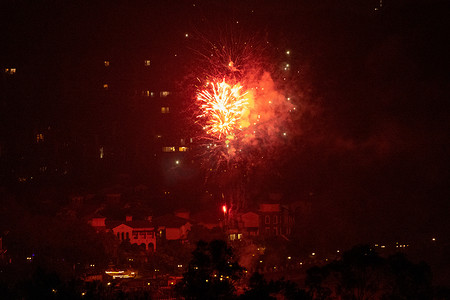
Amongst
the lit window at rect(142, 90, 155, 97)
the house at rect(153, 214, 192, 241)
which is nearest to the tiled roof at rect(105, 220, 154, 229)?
the house at rect(153, 214, 192, 241)

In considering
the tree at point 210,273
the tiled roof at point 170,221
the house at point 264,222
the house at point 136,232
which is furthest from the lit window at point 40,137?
the tree at point 210,273

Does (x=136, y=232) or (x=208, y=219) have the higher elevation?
(x=208, y=219)

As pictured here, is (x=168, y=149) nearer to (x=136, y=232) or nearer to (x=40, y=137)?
(x=40, y=137)

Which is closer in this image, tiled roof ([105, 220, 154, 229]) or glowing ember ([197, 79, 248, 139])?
glowing ember ([197, 79, 248, 139])

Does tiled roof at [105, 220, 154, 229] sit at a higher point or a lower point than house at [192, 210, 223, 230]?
lower

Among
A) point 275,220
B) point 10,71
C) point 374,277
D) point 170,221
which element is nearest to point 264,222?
point 275,220

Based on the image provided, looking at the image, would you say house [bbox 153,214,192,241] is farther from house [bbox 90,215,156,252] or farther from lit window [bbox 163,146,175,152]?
lit window [bbox 163,146,175,152]

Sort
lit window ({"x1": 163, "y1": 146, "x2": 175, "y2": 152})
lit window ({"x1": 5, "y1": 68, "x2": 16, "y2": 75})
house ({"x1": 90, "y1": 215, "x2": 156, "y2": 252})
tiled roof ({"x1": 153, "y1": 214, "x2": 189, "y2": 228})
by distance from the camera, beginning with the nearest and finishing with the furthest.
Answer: house ({"x1": 90, "y1": 215, "x2": 156, "y2": 252})
tiled roof ({"x1": 153, "y1": 214, "x2": 189, "y2": 228})
lit window ({"x1": 163, "y1": 146, "x2": 175, "y2": 152})
lit window ({"x1": 5, "y1": 68, "x2": 16, "y2": 75})

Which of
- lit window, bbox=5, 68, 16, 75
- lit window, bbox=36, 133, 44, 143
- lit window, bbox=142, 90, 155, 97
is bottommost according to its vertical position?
lit window, bbox=36, 133, 44, 143

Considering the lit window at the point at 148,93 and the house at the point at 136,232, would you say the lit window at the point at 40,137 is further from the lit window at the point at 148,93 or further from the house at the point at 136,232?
the house at the point at 136,232
